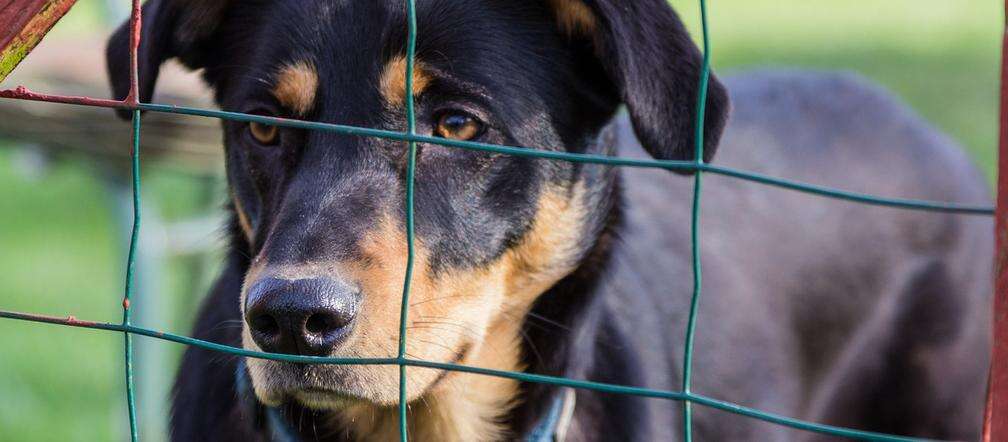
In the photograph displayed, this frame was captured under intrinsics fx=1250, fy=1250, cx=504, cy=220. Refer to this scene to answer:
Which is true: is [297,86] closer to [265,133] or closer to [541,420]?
[265,133]

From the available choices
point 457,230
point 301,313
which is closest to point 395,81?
point 457,230

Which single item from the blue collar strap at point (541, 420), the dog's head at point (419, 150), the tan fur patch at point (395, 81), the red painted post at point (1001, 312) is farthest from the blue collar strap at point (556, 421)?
the red painted post at point (1001, 312)

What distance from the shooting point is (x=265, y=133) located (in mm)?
2557

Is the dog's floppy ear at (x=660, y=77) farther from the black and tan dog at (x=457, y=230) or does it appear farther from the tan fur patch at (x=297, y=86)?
the tan fur patch at (x=297, y=86)

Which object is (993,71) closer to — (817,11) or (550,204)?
(817,11)

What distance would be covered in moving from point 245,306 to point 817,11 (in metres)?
11.0

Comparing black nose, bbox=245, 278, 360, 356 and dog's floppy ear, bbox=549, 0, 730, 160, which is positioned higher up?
dog's floppy ear, bbox=549, 0, 730, 160

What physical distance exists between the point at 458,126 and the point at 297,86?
0.32 meters

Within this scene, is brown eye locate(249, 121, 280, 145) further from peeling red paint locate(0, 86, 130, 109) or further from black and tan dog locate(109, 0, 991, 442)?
peeling red paint locate(0, 86, 130, 109)

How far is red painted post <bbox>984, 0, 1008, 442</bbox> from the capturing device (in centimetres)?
150

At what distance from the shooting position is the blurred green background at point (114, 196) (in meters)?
4.67

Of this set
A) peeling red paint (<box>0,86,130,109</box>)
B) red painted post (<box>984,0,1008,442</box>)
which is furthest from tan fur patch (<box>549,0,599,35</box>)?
red painted post (<box>984,0,1008,442</box>)

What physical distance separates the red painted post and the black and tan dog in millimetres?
931

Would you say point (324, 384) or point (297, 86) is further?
point (297, 86)
